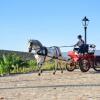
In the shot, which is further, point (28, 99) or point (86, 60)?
point (86, 60)

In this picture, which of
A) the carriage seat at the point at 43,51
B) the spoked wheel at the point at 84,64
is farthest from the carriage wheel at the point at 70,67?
the carriage seat at the point at 43,51

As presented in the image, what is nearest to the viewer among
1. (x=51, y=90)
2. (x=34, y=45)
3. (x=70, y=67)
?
(x=51, y=90)

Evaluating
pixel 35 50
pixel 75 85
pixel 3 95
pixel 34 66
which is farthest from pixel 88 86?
pixel 34 66

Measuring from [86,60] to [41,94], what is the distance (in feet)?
36.2

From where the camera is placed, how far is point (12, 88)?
18312 mm

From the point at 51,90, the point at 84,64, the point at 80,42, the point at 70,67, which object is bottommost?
the point at 51,90

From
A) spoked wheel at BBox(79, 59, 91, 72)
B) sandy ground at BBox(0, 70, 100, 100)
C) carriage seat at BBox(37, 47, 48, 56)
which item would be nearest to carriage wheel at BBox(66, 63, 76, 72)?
spoked wheel at BBox(79, 59, 91, 72)

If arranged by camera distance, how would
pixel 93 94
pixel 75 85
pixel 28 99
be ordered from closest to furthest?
pixel 28 99
pixel 93 94
pixel 75 85

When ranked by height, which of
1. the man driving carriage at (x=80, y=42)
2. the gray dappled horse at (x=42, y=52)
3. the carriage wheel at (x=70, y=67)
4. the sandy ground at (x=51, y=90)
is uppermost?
the man driving carriage at (x=80, y=42)

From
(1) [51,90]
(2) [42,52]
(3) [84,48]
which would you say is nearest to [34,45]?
(2) [42,52]

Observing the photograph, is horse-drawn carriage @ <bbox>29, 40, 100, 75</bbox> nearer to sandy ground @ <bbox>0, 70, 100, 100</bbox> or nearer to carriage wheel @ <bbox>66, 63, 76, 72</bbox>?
carriage wheel @ <bbox>66, 63, 76, 72</bbox>

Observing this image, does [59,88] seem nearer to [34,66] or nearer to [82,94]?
[82,94]

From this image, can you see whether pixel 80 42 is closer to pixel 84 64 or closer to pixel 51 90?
pixel 84 64

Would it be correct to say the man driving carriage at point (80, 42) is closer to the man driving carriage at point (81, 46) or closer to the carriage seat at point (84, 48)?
the man driving carriage at point (81, 46)
